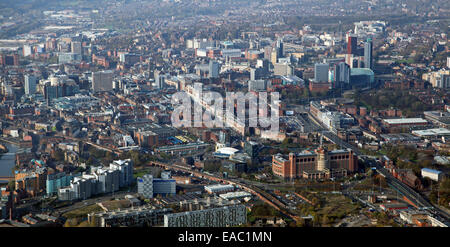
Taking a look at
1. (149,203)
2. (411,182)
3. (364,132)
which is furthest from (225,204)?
(364,132)

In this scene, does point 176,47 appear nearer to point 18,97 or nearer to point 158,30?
point 158,30

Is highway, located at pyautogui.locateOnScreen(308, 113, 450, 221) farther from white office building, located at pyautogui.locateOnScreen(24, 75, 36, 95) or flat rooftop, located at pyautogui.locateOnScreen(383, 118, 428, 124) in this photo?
white office building, located at pyautogui.locateOnScreen(24, 75, 36, 95)

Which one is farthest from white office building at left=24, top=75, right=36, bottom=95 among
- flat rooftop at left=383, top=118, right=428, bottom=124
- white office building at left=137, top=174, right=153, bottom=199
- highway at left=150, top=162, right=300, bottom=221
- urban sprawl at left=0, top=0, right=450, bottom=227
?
white office building at left=137, top=174, right=153, bottom=199

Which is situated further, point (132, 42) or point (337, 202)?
point (132, 42)
